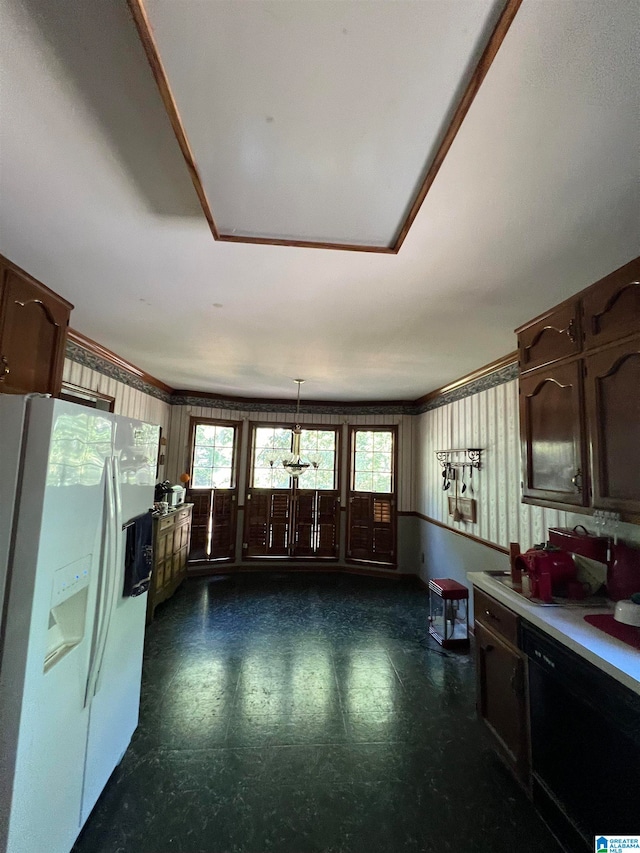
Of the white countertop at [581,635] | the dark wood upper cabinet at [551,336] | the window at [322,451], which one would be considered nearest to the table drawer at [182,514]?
the window at [322,451]

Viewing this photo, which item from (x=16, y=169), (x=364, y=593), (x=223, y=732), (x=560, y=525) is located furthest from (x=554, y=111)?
(x=364, y=593)

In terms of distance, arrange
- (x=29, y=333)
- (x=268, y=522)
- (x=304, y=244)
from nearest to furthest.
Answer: (x=304, y=244) < (x=29, y=333) < (x=268, y=522)

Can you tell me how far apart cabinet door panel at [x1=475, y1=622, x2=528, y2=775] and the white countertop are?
0.23 meters

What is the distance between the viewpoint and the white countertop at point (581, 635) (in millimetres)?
1279

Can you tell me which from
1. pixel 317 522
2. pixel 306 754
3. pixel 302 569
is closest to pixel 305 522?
pixel 317 522

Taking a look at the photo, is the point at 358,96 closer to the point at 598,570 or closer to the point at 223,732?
the point at 598,570

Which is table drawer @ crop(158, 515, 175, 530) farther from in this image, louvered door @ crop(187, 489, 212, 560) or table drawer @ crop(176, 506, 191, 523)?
louvered door @ crop(187, 489, 212, 560)

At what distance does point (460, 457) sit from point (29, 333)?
3705mm

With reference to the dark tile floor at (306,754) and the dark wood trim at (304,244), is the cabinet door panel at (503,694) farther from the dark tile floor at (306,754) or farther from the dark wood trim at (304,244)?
the dark wood trim at (304,244)

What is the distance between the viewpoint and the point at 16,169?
120 centimetres

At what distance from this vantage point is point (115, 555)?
1671 millimetres

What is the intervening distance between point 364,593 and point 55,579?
400 cm

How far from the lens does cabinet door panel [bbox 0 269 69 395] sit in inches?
68.5

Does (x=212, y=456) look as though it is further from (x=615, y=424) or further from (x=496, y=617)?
(x=615, y=424)
